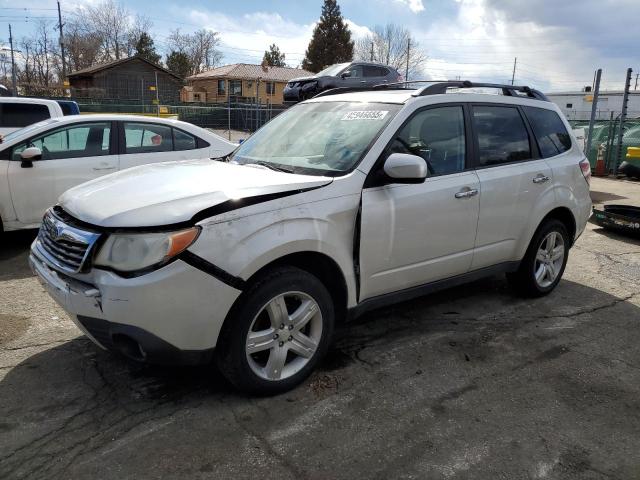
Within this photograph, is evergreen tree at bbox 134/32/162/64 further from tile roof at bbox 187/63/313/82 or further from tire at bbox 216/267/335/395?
tire at bbox 216/267/335/395

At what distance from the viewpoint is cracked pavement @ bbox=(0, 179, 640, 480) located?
2600 millimetres

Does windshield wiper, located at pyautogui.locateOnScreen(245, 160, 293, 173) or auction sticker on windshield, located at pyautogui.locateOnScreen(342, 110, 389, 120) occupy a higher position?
auction sticker on windshield, located at pyautogui.locateOnScreen(342, 110, 389, 120)

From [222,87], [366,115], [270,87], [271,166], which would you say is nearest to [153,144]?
[271,166]

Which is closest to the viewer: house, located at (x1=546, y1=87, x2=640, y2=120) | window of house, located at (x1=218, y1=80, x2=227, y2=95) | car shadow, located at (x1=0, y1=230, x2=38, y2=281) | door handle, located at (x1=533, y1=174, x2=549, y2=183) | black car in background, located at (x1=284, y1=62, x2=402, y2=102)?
door handle, located at (x1=533, y1=174, x2=549, y2=183)

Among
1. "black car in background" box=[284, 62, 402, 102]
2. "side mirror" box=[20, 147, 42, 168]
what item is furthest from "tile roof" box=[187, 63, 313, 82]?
"side mirror" box=[20, 147, 42, 168]

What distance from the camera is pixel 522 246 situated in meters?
4.63

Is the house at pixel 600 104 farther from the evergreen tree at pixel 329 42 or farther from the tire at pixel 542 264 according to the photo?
the tire at pixel 542 264

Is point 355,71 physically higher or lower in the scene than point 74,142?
higher

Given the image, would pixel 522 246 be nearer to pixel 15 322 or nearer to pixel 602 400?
pixel 602 400

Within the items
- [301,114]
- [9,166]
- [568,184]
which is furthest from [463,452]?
[9,166]

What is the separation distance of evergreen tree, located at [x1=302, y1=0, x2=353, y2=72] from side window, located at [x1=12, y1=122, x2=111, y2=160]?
5841 cm

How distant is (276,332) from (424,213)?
1.36m

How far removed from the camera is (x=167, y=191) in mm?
2988

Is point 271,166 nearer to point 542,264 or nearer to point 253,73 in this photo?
point 542,264
